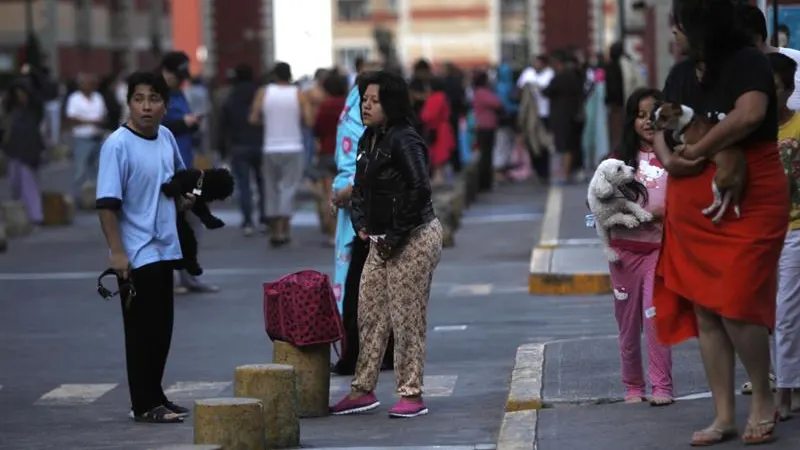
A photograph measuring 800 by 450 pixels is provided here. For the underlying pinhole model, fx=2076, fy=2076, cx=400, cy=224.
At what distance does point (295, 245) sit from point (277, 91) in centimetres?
167

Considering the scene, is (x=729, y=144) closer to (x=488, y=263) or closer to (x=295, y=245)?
(x=488, y=263)

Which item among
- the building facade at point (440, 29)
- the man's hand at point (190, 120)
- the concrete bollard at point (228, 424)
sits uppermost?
the man's hand at point (190, 120)

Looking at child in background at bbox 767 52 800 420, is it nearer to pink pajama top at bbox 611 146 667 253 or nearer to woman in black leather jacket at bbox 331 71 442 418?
pink pajama top at bbox 611 146 667 253

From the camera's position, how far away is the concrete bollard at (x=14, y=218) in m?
24.4

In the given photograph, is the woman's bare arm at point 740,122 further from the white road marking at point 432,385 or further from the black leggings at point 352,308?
the black leggings at point 352,308

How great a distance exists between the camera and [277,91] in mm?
21609

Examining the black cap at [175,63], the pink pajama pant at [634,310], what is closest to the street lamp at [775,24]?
the pink pajama pant at [634,310]

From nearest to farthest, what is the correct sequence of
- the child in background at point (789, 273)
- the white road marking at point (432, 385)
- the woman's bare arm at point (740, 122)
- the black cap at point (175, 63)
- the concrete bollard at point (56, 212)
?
the woman's bare arm at point (740, 122), the child in background at point (789, 273), the white road marking at point (432, 385), the black cap at point (175, 63), the concrete bollard at point (56, 212)

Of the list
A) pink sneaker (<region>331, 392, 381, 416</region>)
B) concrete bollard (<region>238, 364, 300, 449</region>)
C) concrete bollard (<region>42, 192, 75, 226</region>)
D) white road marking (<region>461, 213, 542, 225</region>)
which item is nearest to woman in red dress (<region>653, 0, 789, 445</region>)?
concrete bollard (<region>238, 364, 300, 449</region>)

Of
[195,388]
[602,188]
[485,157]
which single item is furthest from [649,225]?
[485,157]

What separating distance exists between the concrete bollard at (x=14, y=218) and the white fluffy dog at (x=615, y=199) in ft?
49.9

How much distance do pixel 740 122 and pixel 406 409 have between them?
314cm

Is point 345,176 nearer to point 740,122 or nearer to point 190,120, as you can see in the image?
point 740,122

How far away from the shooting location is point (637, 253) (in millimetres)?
10148
